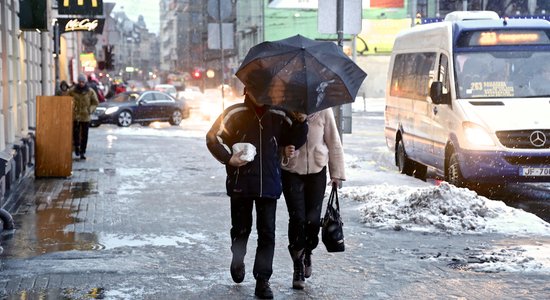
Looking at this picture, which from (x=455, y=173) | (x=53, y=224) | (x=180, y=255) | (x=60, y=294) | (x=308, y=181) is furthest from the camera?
(x=455, y=173)

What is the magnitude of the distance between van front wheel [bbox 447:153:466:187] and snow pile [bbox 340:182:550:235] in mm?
2641

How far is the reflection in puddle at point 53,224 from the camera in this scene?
9383 mm

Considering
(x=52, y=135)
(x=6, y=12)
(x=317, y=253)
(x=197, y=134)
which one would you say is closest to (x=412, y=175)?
(x=52, y=135)

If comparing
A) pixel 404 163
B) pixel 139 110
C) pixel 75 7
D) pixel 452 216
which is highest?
pixel 75 7

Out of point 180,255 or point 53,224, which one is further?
point 53,224

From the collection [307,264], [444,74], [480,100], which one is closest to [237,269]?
[307,264]

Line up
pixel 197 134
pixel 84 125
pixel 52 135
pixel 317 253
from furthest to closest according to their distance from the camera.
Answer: pixel 197 134
pixel 84 125
pixel 52 135
pixel 317 253

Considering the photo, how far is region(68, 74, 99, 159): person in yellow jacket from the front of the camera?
1942 centimetres

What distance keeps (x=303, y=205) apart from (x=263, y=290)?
0.77 m

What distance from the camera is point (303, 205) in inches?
299

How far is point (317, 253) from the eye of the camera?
9148 mm

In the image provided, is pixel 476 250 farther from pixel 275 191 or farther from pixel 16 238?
pixel 16 238

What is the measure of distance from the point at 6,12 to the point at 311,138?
1036 centimetres

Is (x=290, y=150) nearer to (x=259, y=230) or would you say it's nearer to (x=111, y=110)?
(x=259, y=230)
